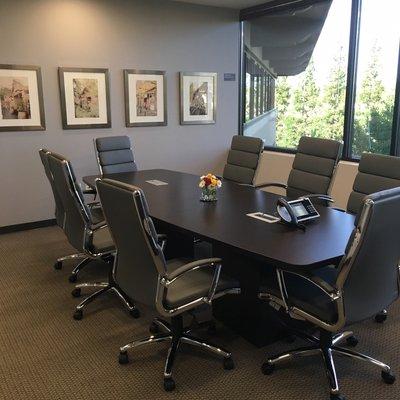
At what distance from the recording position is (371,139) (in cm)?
463

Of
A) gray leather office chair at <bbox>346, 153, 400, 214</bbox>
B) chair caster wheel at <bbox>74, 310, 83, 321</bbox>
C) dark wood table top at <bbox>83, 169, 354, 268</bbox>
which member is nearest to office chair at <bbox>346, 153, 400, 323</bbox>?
gray leather office chair at <bbox>346, 153, 400, 214</bbox>

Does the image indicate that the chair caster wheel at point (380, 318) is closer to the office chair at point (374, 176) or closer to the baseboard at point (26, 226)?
the office chair at point (374, 176)

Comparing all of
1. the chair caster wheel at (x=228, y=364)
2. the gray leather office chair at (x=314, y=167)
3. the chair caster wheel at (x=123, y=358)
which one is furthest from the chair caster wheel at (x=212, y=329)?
the gray leather office chair at (x=314, y=167)

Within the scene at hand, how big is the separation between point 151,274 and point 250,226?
0.71m

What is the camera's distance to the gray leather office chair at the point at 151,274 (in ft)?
6.37

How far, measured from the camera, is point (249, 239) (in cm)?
224

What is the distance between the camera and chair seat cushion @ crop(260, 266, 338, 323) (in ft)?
6.48

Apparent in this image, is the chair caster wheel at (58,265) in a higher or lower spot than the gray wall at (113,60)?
lower

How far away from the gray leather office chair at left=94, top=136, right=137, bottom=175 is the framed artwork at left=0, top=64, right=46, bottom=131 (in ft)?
2.78

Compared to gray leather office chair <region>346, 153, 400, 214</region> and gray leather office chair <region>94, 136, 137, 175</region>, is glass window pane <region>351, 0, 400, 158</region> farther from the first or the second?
gray leather office chair <region>94, 136, 137, 175</region>

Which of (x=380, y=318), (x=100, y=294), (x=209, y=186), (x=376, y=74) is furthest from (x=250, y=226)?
(x=376, y=74)

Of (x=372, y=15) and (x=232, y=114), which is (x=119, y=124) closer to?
(x=232, y=114)

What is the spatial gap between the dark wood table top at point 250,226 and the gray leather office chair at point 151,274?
0.24 m

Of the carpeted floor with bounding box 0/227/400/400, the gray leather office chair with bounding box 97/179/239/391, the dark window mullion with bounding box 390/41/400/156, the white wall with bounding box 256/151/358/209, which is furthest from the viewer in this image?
the white wall with bounding box 256/151/358/209
